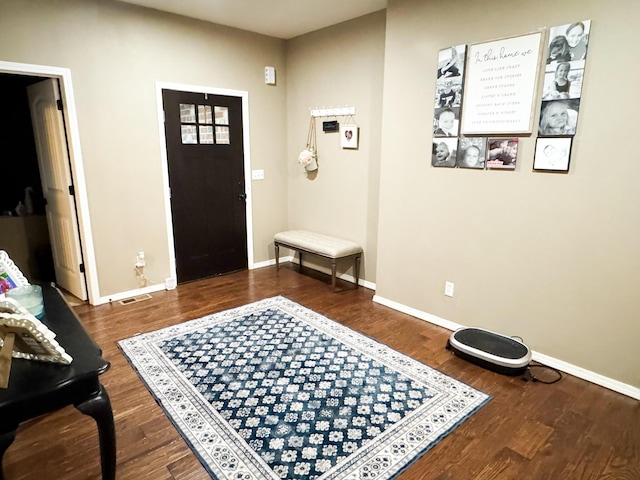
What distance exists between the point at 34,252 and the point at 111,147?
68.7 inches

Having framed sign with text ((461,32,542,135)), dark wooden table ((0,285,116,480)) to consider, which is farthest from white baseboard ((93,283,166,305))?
framed sign with text ((461,32,542,135))

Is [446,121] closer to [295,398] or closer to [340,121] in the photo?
[340,121]

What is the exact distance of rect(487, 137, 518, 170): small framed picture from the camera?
267cm

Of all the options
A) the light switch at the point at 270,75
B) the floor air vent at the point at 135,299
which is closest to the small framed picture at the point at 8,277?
the floor air vent at the point at 135,299

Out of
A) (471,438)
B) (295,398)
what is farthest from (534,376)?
(295,398)

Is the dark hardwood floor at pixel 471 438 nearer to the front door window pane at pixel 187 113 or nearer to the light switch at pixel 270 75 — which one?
the front door window pane at pixel 187 113

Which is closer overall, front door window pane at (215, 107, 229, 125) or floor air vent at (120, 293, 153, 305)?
floor air vent at (120, 293, 153, 305)

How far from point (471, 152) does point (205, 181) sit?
2.78 m

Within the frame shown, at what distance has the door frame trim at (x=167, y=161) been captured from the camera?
3848mm

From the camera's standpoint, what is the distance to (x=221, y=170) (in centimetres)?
438

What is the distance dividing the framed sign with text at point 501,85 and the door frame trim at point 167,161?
256 cm

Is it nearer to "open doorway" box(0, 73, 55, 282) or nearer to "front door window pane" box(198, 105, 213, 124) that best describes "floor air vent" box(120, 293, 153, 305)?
"open doorway" box(0, 73, 55, 282)

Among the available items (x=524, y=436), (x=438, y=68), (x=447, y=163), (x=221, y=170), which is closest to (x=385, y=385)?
(x=524, y=436)

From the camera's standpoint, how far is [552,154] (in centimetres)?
250
